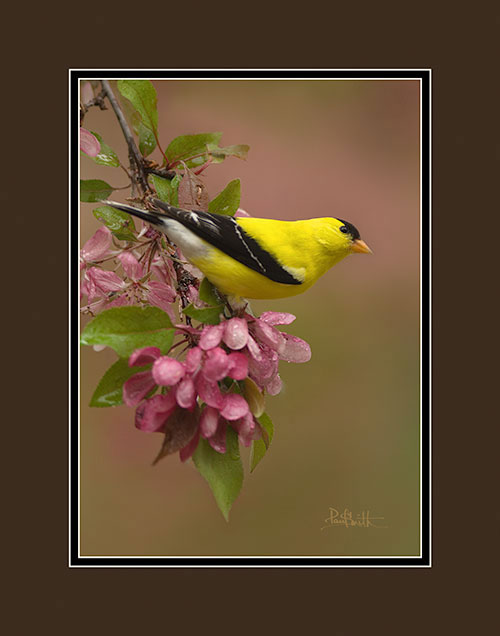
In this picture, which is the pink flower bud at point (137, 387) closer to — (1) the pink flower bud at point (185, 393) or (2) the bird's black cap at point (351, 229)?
(1) the pink flower bud at point (185, 393)

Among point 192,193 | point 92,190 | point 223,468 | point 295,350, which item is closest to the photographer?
point 223,468

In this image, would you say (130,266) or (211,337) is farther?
(130,266)

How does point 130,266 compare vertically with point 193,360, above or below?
above

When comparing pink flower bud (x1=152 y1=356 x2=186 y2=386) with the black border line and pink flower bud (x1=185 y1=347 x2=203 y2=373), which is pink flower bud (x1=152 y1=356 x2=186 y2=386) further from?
the black border line

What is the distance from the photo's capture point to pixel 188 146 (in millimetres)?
1384

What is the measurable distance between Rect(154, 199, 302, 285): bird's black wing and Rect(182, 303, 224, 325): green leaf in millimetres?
184

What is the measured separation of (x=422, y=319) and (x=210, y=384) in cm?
76

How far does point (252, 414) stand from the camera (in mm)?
1067

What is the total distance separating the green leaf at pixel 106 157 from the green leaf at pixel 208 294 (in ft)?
1.35

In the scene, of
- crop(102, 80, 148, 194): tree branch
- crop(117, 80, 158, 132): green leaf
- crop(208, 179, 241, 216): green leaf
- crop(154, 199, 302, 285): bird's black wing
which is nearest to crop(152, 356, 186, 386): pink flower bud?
crop(154, 199, 302, 285): bird's black wing

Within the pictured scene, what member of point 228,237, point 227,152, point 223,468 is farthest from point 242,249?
point 223,468

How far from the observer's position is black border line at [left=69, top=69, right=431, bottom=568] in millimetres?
1386

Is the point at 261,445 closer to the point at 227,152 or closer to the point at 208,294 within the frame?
the point at 208,294

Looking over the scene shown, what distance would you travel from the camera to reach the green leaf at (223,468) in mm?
1082
